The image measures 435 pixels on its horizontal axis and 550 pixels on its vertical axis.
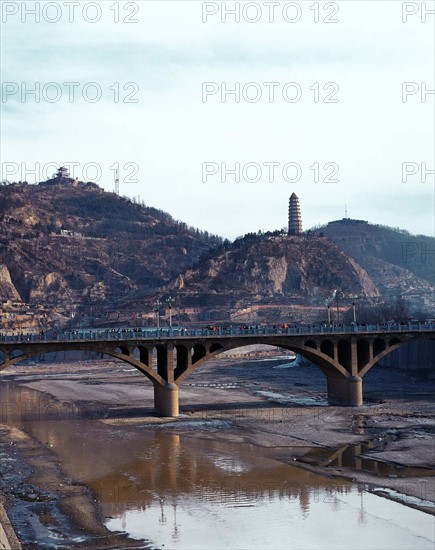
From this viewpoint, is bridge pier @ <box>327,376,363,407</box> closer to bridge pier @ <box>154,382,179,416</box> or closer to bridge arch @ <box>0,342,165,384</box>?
bridge pier @ <box>154,382,179,416</box>

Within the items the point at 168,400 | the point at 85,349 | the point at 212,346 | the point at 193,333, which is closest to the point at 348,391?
the point at 212,346

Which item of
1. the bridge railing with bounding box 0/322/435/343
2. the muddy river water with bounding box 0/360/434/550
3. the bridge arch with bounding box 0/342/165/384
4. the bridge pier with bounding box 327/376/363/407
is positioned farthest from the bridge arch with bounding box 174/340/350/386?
the muddy river water with bounding box 0/360/434/550

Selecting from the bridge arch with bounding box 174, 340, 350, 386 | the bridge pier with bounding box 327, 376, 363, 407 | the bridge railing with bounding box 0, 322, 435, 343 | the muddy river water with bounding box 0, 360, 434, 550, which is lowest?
the muddy river water with bounding box 0, 360, 434, 550

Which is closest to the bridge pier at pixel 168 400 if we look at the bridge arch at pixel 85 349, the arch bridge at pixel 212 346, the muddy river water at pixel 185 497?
the arch bridge at pixel 212 346

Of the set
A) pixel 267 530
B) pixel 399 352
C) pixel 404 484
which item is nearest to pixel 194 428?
pixel 404 484

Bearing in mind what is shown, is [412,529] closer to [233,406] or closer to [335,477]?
[335,477]

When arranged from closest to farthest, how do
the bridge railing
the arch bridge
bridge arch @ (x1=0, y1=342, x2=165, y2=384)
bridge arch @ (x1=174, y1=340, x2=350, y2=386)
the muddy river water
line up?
the muddy river water → bridge arch @ (x1=0, y1=342, x2=165, y2=384) → the arch bridge → the bridge railing → bridge arch @ (x1=174, y1=340, x2=350, y2=386)

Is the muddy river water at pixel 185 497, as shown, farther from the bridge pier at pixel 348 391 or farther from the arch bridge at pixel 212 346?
the bridge pier at pixel 348 391

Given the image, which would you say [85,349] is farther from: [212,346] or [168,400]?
[212,346]
